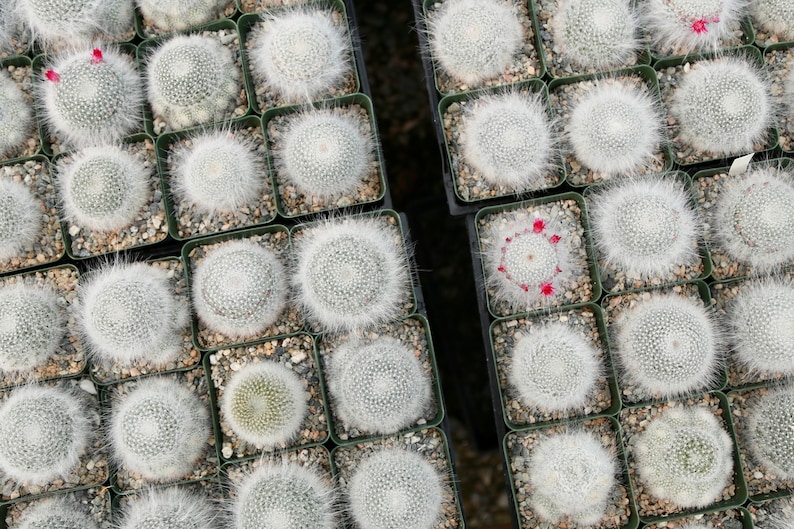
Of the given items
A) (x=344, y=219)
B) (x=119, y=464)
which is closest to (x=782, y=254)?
(x=344, y=219)

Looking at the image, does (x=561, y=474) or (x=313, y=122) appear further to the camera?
(x=313, y=122)

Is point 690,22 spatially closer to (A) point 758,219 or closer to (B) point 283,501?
(A) point 758,219

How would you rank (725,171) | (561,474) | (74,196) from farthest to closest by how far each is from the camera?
(725,171)
(74,196)
(561,474)

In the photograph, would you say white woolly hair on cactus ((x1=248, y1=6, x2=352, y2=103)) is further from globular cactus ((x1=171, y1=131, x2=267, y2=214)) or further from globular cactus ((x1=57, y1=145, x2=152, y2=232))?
globular cactus ((x1=57, y1=145, x2=152, y2=232))

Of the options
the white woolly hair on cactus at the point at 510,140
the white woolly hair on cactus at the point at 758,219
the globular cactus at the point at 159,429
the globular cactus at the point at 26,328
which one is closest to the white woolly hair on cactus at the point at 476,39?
the white woolly hair on cactus at the point at 510,140

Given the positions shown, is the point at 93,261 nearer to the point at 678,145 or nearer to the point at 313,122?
the point at 313,122

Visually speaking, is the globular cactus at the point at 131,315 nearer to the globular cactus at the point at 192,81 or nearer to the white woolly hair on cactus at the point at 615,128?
the globular cactus at the point at 192,81
